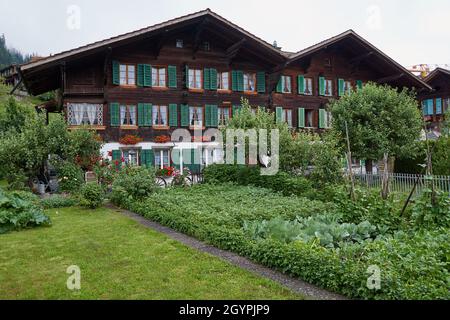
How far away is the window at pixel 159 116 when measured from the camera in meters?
24.4

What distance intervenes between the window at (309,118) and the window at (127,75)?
1312cm

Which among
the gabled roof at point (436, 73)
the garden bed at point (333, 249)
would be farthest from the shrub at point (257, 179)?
the gabled roof at point (436, 73)

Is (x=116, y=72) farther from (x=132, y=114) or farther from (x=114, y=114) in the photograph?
(x=132, y=114)

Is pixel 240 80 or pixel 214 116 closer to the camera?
pixel 214 116

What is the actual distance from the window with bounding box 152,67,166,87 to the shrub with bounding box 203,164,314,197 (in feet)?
25.9

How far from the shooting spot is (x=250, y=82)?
27.5 metres

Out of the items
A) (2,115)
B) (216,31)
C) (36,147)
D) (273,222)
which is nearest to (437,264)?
(273,222)

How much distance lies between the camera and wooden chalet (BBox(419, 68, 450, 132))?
33.9 meters

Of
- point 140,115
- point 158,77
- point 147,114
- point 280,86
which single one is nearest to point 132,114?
point 140,115

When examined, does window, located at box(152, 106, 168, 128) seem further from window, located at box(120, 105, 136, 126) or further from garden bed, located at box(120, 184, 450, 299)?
garden bed, located at box(120, 184, 450, 299)

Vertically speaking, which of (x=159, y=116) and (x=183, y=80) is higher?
(x=183, y=80)

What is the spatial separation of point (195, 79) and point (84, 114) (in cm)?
718

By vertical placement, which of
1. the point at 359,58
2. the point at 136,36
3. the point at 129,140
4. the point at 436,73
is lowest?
the point at 129,140
